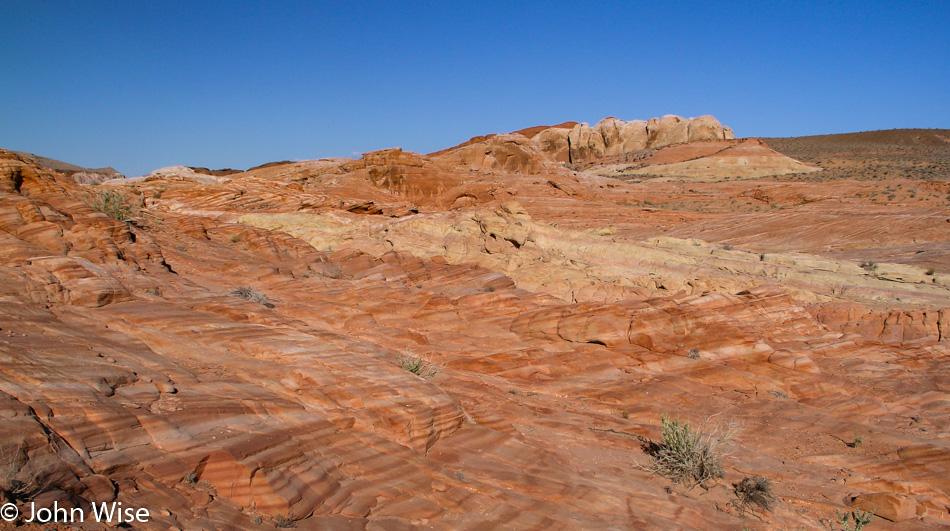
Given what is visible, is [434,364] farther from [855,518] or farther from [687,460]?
[855,518]

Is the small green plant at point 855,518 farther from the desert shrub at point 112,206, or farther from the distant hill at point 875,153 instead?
the distant hill at point 875,153

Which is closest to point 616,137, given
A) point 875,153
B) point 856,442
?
point 875,153

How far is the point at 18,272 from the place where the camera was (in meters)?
7.50

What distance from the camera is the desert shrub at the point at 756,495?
22.3ft

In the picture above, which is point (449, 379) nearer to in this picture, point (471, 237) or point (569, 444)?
point (569, 444)

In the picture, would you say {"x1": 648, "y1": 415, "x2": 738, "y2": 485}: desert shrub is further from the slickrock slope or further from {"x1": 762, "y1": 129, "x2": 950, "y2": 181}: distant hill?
{"x1": 762, "y1": 129, "x2": 950, "y2": 181}: distant hill

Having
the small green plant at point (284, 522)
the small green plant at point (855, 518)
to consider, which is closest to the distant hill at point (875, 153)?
the small green plant at point (855, 518)

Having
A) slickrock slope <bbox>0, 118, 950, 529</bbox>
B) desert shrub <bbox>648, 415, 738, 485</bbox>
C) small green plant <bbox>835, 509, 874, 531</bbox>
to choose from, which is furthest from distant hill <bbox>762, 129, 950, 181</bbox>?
desert shrub <bbox>648, 415, 738, 485</bbox>

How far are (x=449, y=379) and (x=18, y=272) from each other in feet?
20.1

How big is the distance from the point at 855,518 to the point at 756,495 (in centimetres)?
117

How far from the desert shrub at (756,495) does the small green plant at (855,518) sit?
0.70 metres

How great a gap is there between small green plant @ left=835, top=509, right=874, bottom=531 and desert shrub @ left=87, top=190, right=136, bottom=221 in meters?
14.5

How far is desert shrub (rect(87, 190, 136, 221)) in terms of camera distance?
43.5ft

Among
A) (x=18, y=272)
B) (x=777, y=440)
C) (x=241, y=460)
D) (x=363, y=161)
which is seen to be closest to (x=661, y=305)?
(x=777, y=440)
